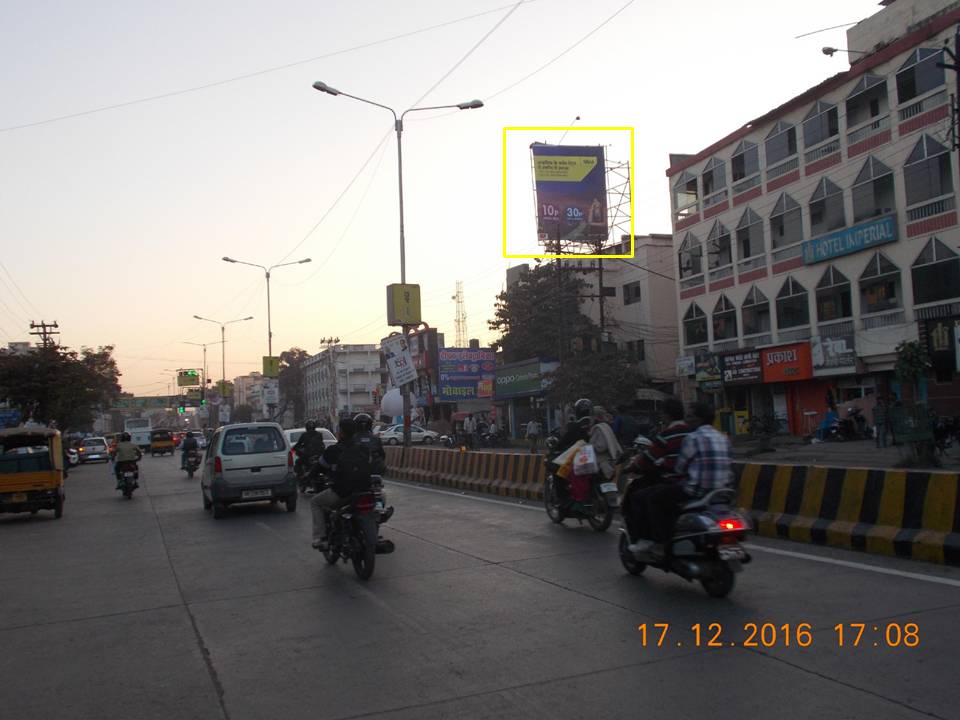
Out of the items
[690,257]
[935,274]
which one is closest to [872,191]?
[935,274]

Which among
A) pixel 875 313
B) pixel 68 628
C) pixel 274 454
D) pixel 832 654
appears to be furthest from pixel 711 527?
pixel 875 313

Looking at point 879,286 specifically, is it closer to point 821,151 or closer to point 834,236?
point 834,236

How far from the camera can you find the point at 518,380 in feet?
171

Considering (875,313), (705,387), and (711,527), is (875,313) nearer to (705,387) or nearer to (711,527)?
(705,387)

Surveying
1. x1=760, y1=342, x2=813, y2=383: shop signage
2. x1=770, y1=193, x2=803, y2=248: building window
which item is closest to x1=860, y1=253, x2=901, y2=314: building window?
x1=760, y1=342, x2=813, y2=383: shop signage

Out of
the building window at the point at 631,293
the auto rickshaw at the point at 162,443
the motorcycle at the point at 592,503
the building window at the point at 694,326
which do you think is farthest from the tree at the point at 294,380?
the motorcycle at the point at 592,503

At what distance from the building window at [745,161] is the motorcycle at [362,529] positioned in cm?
3157

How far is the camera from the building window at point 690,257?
4078cm

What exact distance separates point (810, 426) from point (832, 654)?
3099cm

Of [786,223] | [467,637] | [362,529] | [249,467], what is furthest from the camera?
[786,223]

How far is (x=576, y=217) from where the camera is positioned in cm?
4316

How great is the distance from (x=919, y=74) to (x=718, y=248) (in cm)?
1239

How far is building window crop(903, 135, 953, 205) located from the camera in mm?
27734
